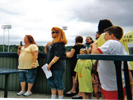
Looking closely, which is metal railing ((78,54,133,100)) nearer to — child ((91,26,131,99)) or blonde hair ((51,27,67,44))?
child ((91,26,131,99))

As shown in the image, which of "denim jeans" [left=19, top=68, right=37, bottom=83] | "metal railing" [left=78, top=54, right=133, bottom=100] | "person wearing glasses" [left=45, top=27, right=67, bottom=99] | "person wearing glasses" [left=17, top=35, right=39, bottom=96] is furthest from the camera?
"denim jeans" [left=19, top=68, right=37, bottom=83]

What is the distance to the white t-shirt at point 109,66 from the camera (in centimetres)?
121

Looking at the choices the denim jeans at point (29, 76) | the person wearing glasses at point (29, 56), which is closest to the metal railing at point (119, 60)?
the person wearing glasses at point (29, 56)

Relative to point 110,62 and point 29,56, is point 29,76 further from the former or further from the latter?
point 110,62

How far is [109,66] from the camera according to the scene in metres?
1.24

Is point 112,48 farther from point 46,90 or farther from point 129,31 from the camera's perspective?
point 46,90

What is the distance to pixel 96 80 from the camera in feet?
8.00

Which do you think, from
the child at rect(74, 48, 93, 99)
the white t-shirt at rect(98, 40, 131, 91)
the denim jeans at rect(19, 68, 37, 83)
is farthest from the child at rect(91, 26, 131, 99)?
the denim jeans at rect(19, 68, 37, 83)

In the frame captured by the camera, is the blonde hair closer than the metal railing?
No

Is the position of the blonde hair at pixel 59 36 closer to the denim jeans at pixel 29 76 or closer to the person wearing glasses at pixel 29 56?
the person wearing glasses at pixel 29 56

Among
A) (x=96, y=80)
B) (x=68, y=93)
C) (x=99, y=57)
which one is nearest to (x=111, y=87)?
(x=99, y=57)

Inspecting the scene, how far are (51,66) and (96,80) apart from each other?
2.43 feet

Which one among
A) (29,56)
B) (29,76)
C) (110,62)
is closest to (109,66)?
(110,62)

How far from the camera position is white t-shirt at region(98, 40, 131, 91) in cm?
121
